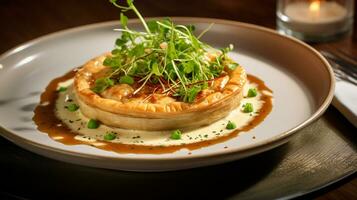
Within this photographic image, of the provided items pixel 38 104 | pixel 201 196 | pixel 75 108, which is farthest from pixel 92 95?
pixel 201 196

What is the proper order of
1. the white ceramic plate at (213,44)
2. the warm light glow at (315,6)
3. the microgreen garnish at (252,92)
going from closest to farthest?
the white ceramic plate at (213,44) → the microgreen garnish at (252,92) → the warm light glow at (315,6)

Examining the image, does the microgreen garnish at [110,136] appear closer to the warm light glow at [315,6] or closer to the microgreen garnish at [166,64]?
the microgreen garnish at [166,64]

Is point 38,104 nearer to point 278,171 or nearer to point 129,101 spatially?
point 129,101

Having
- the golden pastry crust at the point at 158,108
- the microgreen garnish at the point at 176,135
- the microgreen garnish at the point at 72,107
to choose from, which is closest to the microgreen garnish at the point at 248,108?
the golden pastry crust at the point at 158,108

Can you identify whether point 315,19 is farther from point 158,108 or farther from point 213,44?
point 158,108

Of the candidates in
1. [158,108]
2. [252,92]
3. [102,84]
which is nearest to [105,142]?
[158,108]

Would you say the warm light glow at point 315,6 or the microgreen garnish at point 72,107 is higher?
the microgreen garnish at point 72,107

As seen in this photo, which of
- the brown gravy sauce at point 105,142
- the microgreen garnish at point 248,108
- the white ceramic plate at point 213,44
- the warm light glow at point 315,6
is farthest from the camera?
the warm light glow at point 315,6
